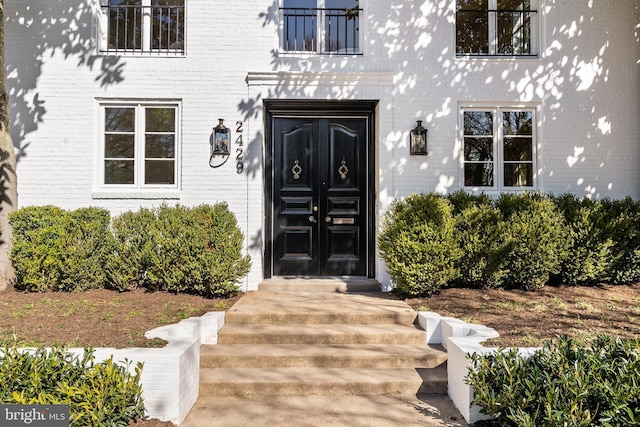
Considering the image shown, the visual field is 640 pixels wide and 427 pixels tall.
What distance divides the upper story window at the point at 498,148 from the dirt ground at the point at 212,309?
6.33ft

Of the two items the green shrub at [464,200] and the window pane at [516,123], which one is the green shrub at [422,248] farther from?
the window pane at [516,123]

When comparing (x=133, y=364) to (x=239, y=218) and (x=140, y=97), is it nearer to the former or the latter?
(x=239, y=218)

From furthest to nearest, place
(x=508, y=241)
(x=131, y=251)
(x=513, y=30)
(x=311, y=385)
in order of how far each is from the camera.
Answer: (x=513, y=30) → (x=131, y=251) → (x=508, y=241) → (x=311, y=385)

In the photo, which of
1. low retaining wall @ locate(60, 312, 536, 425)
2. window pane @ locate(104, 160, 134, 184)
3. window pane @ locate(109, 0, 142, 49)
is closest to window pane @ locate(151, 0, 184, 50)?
window pane @ locate(109, 0, 142, 49)

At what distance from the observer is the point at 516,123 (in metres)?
6.57

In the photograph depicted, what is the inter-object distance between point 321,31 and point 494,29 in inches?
118

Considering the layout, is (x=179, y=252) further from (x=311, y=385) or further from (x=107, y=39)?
(x=107, y=39)

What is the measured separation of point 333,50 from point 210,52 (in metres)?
2.05

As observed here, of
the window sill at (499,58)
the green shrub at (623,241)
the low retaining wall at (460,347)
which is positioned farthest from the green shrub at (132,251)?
the green shrub at (623,241)

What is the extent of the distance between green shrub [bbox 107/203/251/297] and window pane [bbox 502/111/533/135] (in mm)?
4847

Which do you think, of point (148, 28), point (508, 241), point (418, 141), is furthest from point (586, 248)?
point (148, 28)

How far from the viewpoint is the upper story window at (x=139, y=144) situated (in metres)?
6.31

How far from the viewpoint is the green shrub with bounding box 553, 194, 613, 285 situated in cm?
574

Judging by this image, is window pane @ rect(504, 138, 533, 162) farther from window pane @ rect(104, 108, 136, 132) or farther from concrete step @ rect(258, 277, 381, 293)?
window pane @ rect(104, 108, 136, 132)
